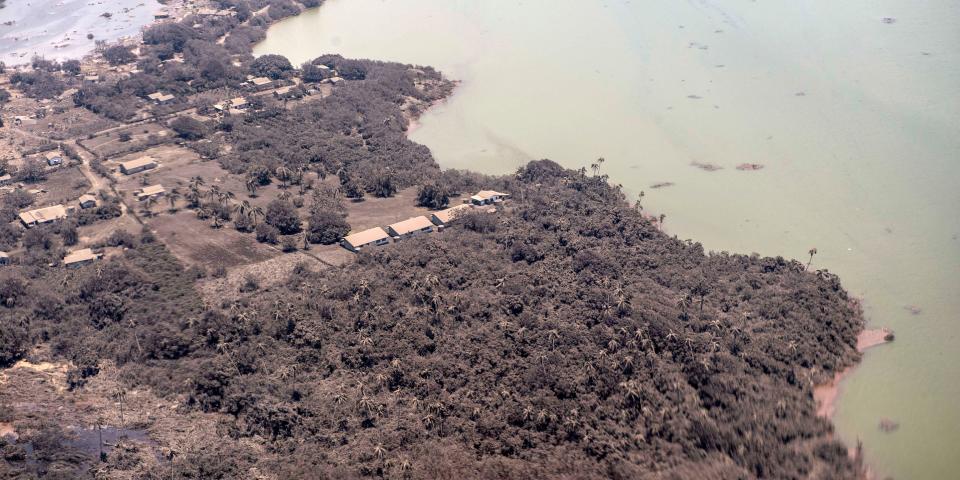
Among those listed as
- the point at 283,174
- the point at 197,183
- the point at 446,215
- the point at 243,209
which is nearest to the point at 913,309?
the point at 446,215

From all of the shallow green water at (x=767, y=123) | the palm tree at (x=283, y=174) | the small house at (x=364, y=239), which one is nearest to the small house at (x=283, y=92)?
the shallow green water at (x=767, y=123)

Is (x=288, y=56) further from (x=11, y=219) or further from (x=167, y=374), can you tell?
(x=167, y=374)

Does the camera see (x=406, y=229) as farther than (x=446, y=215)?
No

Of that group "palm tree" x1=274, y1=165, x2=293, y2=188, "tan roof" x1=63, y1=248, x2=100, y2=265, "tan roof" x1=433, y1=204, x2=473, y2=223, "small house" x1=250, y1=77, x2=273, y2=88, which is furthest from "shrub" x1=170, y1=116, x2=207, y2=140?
"tan roof" x1=433, y1=204, x2=473, y2=223

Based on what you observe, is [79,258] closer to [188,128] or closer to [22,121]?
[188,128]

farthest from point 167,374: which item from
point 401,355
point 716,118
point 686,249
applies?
point 716,118

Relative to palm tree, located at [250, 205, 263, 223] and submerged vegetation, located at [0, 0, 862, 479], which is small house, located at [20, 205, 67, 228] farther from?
palm tree, located at [250, 205, 263, 223]
